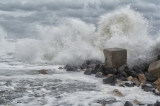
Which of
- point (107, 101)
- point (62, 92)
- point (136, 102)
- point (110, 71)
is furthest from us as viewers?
point (110, 71)

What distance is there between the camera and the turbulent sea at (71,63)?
17.9 feet

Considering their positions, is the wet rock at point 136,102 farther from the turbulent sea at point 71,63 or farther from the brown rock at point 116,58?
the brown rock at point 116,58

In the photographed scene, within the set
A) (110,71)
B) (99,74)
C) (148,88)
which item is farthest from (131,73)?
(148,88)

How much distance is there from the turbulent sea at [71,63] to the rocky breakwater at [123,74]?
25 centimetres

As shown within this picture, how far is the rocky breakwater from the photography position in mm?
6668

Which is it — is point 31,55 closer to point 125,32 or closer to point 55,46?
point 55,46

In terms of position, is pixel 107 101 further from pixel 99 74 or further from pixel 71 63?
pixel 71 63

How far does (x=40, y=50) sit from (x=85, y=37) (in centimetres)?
284

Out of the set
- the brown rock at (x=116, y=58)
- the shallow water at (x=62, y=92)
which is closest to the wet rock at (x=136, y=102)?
the shallow water at (x=62, y=92)

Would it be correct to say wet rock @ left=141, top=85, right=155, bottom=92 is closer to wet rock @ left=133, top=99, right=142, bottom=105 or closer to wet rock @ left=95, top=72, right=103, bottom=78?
wet rock @ left=133, top=99, right=142, bottom=105

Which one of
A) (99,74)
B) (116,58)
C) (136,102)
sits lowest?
(136,102)

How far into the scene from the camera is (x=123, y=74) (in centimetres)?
773

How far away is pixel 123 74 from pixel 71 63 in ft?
13.9

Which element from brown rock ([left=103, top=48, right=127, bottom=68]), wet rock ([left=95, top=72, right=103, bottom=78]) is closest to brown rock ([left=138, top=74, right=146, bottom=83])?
wet rock ([left=95, top=72, right=103, bottom=78])
